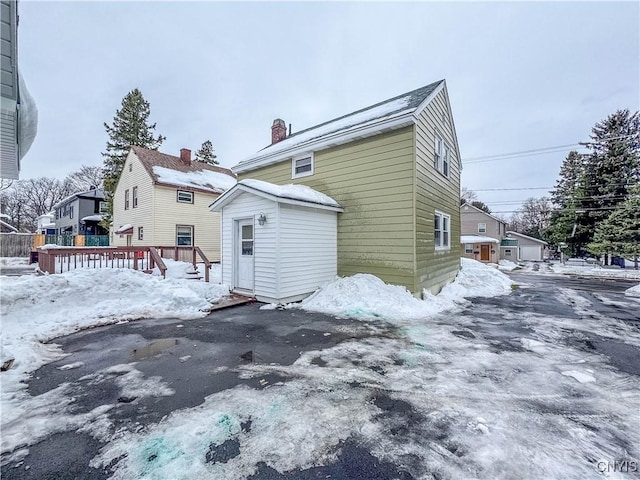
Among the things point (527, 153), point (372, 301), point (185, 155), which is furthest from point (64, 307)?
point (527, 153)

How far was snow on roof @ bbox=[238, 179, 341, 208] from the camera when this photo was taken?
24.2 feet

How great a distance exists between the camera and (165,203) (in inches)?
655

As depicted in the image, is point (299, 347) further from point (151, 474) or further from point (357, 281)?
point (357, 281)

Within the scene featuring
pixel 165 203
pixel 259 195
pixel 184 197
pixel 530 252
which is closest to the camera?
pixel 259 195

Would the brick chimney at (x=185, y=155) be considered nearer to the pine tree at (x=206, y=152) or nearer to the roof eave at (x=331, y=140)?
the roof eave at (x=331, y=140)

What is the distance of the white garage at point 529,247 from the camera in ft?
133

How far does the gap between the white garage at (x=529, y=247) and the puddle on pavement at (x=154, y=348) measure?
4779 centimetres

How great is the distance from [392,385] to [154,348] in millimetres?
3784

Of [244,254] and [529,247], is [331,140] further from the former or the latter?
[529,247]

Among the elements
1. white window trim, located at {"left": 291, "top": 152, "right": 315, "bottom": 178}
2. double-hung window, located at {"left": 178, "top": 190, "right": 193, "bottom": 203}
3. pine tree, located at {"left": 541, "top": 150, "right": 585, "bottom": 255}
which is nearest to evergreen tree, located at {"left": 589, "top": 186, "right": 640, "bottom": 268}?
pine tree, located at {"left": 541, "top": 150, "right": 585, "bottom": 255}

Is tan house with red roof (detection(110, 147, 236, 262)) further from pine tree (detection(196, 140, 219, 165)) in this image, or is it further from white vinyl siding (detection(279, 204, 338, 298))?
pine tree (detection(196, 140, 219, 165))

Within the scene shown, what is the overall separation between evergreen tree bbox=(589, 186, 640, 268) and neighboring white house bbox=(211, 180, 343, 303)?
23.7 metres

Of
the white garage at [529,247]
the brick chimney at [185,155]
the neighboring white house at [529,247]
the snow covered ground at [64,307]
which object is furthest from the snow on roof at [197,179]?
the white garage at [529,247]

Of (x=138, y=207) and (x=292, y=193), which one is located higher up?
(x=138, y=207)
